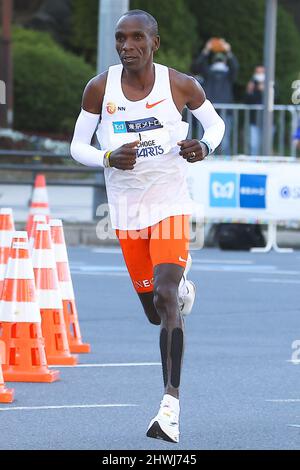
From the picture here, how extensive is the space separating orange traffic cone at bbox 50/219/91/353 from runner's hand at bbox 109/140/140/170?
342 cm

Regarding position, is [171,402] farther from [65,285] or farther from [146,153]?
[65,285]

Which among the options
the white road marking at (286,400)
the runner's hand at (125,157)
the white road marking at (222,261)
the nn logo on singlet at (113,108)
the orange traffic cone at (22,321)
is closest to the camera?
the runner's hand at (125,157)

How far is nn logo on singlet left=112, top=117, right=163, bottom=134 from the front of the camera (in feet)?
25.5

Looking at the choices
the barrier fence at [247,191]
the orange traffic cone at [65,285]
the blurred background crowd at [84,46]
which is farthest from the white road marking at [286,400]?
the blurred background crowd at [84,46]

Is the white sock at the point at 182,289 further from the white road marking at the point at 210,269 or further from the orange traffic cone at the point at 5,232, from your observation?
the white road marking at the point at 210,269

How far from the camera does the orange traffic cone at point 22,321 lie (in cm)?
951

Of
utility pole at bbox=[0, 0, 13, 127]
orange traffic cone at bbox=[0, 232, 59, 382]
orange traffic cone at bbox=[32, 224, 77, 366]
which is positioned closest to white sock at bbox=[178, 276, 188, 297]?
orange traffic cone at bbox=[0, 232, 59, 382]

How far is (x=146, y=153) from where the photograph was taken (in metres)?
7.77

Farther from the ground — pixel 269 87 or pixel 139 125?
pixel 269 87

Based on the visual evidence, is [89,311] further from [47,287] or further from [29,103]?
[29,103]

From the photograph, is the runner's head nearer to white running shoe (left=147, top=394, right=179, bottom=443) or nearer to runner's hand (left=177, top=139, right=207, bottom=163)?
runner's hand (left=177, top=139, right=207, bottom=163)

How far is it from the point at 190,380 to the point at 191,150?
245 cm

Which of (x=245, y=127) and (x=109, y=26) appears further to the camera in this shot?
(x=245, y=127)

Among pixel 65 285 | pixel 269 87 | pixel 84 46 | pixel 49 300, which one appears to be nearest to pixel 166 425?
pixel 49 300
